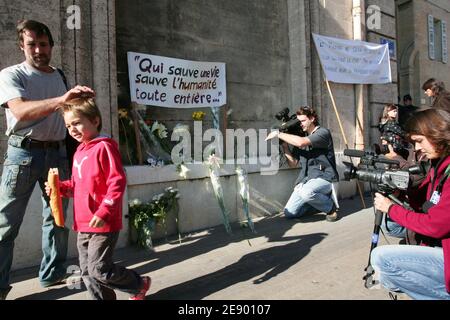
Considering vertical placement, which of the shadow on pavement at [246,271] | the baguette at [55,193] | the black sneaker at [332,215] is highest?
the baguette at [55,193]

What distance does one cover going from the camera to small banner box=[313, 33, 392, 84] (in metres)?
6.89

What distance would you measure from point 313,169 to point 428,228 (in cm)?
322

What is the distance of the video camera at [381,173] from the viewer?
8.43ft

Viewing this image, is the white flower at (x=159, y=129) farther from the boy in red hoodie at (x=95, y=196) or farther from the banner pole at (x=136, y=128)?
the boy in red hoodie at (x=95, y=196)

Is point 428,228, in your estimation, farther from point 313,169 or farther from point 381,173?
point 313,169

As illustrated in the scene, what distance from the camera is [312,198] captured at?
5.30 meters

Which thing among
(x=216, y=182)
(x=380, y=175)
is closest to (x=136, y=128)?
(x=216, y=182)

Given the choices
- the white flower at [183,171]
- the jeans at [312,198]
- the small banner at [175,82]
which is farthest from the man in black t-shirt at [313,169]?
the white flower at [183,171]

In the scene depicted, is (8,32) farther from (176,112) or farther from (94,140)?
(176,112)

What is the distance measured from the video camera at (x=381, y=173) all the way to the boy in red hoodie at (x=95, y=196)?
1682 millimetres

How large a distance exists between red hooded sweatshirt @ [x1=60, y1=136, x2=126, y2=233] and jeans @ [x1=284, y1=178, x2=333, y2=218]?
3.22 meters

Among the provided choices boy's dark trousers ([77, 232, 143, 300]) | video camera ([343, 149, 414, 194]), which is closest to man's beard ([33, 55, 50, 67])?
boy's dark trousers ([77, 232, 143, 300])

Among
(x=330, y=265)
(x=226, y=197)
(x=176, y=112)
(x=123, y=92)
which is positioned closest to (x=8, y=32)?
(x=123, y=92)

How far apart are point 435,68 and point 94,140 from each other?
13.2m
